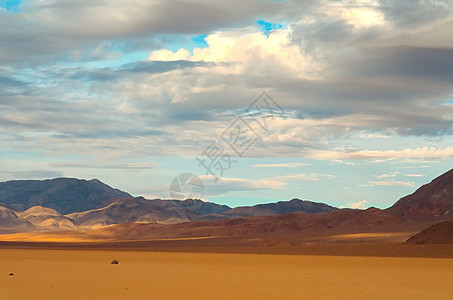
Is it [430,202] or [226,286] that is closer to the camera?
[226,286]

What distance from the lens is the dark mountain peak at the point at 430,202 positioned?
103 metres

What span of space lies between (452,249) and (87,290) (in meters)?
37.1

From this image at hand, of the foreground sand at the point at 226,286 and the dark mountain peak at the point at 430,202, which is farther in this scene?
the dark mountain peak at the point at 430,202

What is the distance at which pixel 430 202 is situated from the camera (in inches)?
4304

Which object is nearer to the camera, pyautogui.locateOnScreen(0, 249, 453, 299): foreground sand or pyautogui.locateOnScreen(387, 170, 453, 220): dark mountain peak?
pyautogui.locateOnScreen(0, 249, 453, 299): foreground sand

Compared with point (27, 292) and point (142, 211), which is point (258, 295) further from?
point (142, 211)

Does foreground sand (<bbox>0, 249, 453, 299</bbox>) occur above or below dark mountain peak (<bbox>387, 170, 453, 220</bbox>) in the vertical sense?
below

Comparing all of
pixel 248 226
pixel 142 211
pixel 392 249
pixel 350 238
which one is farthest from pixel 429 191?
pixel 142 211

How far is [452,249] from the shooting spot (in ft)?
156

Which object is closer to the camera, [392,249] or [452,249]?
[452,249]

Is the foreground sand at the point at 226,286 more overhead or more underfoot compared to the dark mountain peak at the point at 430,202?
more underfoot

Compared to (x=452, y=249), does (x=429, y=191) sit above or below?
above

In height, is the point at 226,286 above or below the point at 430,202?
below

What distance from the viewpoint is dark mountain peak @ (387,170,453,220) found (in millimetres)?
102750
